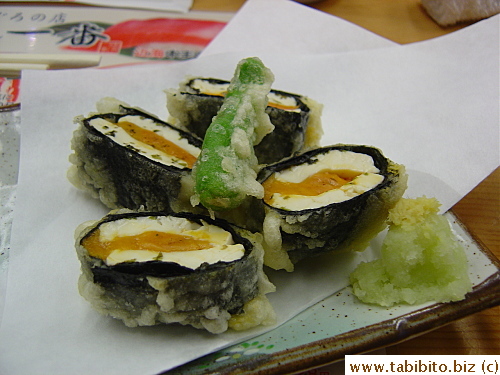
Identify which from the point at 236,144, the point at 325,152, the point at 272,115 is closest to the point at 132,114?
the point at 272,115

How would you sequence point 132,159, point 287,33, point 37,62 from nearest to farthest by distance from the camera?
point 132,159 < point 37,62 < point 287,33

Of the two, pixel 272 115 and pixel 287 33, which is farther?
pixel 287 33

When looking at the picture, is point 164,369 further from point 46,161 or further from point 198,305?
point 46,161

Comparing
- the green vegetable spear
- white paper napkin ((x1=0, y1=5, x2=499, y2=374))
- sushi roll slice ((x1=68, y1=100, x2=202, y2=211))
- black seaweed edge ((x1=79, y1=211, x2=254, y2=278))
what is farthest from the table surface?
sushi roll slice ((x1=68, y1=100, x2=202, y2=211))

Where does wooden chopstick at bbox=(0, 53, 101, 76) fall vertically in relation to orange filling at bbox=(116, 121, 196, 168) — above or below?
below

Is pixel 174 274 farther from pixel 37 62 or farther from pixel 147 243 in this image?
pixel 37 62

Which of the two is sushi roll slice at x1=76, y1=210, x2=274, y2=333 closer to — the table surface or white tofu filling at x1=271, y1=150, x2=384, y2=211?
white tofu filling at x1=271, y1=150, x2=384, y2=211

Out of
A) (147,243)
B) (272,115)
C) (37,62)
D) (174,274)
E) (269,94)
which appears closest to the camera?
(174,274)
